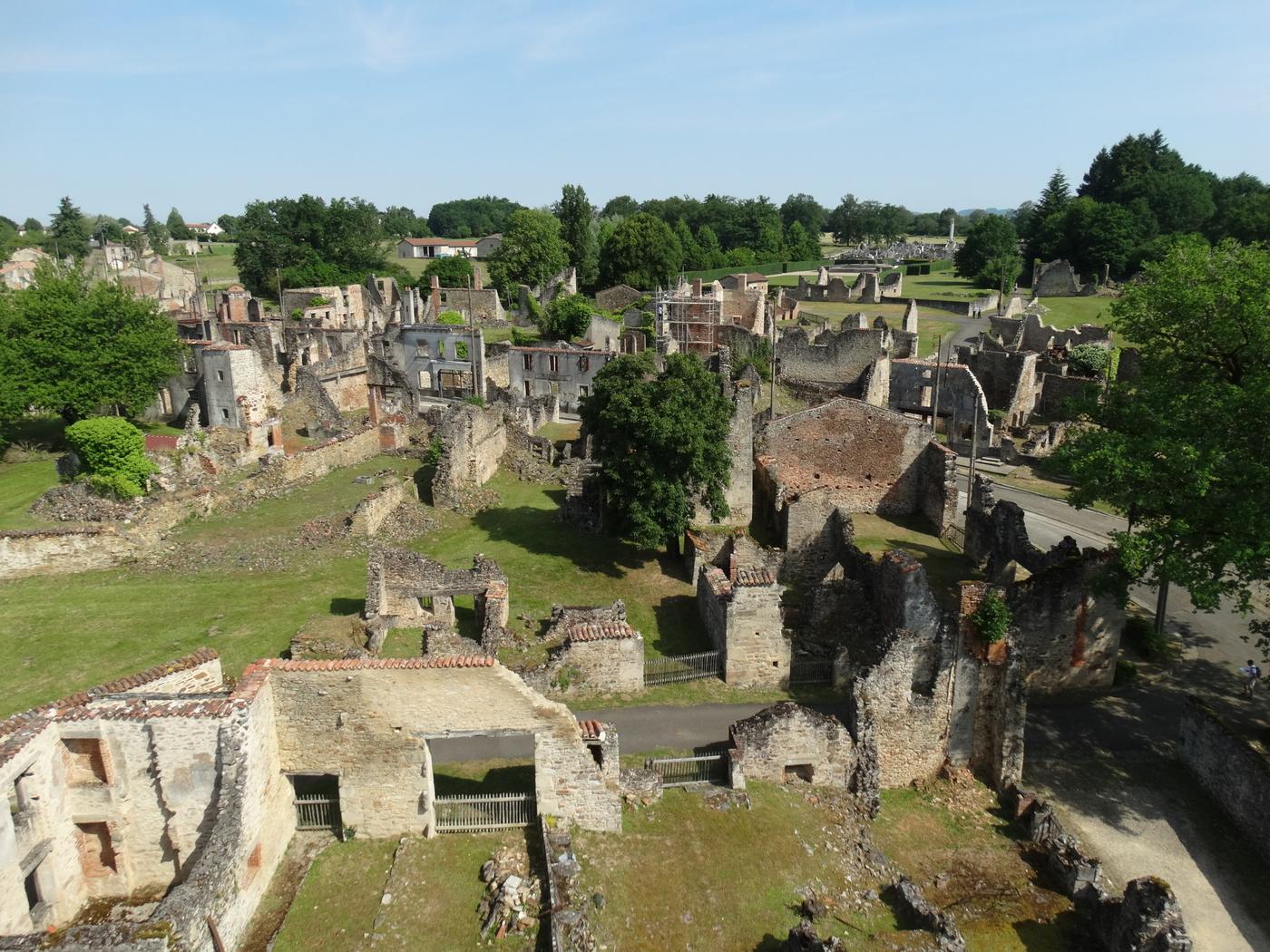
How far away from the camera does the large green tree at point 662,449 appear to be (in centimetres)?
2594

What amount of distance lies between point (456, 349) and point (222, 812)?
130 ft

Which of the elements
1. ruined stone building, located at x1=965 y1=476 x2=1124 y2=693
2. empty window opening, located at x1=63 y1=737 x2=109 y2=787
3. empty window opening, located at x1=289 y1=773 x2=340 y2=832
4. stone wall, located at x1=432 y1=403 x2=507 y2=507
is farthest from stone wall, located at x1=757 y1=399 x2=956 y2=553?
empty window opening, located at x1=63 y1=737 x2=109 y2=787

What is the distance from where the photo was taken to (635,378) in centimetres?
2786

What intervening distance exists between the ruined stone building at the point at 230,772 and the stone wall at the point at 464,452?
1747cm

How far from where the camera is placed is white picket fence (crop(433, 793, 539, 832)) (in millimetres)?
15906

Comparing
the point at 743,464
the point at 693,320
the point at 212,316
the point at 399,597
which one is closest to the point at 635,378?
the point at 743,464

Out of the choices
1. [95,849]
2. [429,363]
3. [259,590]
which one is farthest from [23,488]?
[95,849]

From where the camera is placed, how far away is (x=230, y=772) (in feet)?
45.8

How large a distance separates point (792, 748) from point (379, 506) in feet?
63.1

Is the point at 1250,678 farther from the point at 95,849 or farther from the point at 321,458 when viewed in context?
the point at 321,458

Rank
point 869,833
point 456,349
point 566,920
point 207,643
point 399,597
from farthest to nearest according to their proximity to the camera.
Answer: point 456,349, point 399,597, point 207,643, point 869,833, point 566,920

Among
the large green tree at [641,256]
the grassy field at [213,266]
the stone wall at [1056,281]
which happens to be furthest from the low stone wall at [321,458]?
the stone wall at [1056,281]

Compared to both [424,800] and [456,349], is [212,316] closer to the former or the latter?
[456,349]

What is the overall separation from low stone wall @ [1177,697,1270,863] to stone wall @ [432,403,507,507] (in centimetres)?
2559
